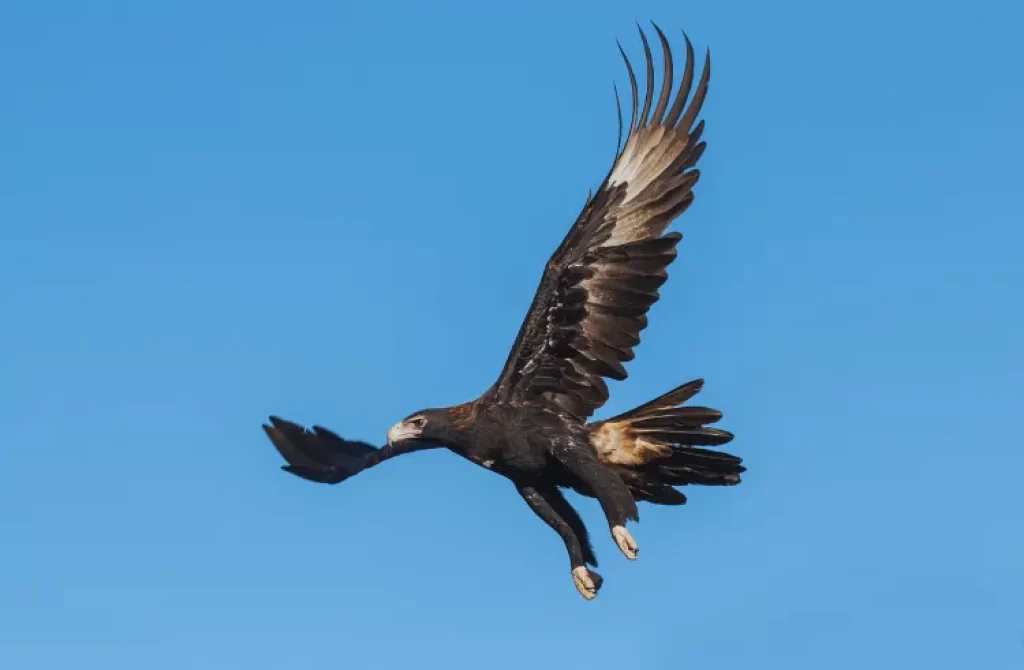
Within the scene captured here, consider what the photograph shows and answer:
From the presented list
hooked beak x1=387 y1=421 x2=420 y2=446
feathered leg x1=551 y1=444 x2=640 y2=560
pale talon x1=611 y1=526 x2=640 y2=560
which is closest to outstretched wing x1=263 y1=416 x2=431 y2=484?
hooked beak x1=387 y1=421 x2=420 y2=446

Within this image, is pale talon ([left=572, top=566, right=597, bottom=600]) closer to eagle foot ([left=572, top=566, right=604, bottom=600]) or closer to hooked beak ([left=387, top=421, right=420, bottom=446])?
eagle foot ([left=572, top=566, right=604, bottom=600])

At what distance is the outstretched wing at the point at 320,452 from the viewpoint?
14.1 meters

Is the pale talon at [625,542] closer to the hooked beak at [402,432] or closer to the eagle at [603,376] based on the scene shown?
the eagle at [603,376]

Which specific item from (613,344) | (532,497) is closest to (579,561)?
(532,497)

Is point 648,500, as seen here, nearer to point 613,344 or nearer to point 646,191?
point 613,344

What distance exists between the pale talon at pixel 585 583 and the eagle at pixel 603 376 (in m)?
0.04

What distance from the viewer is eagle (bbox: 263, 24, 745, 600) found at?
12.8 meters

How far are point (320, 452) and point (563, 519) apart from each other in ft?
7.78

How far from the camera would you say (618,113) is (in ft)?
43.4

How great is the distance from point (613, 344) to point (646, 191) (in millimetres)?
1117

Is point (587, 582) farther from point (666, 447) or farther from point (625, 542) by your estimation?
point (666, 447)

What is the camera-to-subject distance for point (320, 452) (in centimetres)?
1455

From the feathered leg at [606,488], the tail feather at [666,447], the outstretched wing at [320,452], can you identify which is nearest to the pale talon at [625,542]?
the feathered leg at [606,488]

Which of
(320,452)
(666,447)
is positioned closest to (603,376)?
(666,447)
